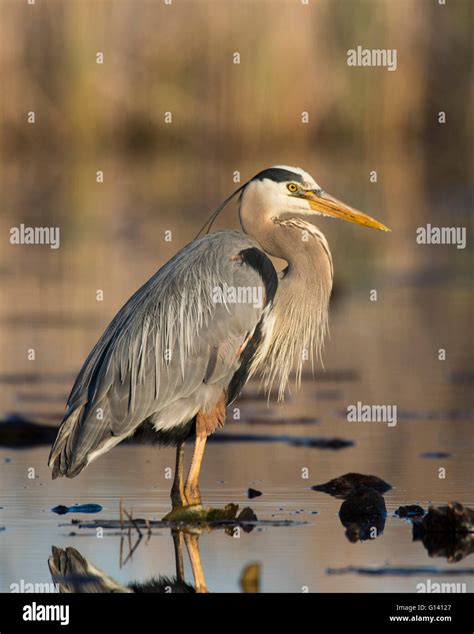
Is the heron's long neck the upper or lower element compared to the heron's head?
lower

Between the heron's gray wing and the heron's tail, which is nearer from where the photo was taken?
the heron's tail

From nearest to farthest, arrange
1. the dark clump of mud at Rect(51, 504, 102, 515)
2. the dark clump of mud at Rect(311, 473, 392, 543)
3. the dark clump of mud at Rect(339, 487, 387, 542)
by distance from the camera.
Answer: the dark clump of mud at Rect(311, 473, 392, 543) < the dark clump of mud at Rect(339, 487, 387, 542) < the dark clump of mud at Rect(51, 504, 102, 515)

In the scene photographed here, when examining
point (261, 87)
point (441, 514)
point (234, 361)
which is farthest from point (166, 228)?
point (441, 514)

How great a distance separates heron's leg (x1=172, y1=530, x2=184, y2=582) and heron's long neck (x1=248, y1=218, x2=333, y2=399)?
1543 millimetres

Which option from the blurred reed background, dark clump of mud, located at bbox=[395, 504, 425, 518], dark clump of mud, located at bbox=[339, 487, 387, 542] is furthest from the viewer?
the blurred reed background

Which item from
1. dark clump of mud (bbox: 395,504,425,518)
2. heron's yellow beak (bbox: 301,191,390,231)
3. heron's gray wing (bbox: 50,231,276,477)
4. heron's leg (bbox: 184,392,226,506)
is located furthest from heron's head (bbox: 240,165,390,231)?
dark clump of mud (bbox: 395,504,425,518)

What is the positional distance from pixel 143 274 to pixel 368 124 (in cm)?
1856

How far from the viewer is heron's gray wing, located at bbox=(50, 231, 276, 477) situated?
748cm

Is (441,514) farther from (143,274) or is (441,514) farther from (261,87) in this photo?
(261,87)

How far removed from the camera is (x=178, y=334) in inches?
302

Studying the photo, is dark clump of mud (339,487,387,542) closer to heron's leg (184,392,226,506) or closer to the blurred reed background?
heron's leg (184,392,226,506)

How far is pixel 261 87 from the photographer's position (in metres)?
26.8

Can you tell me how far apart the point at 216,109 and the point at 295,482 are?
2214 centimetres

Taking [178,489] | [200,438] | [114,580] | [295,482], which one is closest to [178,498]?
[178,489]
